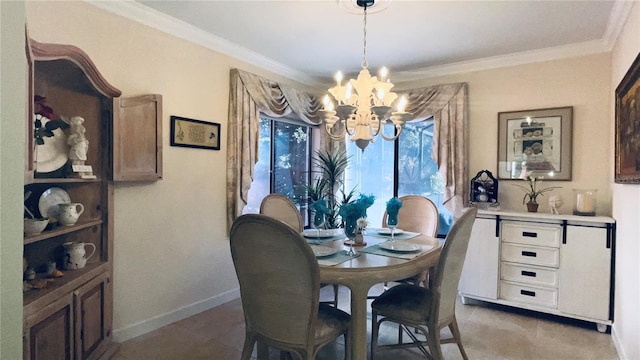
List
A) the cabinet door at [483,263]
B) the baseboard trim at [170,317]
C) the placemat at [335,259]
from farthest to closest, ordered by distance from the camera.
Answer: the cabinet door at [483,263] < the baseboard trim at [170,317] < the placemat at [335,259]

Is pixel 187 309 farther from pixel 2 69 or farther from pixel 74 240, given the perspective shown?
pixel 2 69

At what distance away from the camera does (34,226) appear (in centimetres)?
177

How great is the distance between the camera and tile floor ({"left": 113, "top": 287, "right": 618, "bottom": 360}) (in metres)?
2.43

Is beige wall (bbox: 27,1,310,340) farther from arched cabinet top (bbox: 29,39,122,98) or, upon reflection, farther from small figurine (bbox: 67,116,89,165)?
small figurine (bbox: 67,116,89,165)

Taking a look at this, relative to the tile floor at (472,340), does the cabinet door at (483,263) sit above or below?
above

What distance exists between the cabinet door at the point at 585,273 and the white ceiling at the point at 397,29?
1.67 meters

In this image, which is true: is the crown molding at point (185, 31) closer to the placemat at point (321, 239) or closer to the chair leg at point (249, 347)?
the placemat at point (321, 239)

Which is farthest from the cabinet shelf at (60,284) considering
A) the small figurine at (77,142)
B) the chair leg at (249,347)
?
the chair leg at (249,347)

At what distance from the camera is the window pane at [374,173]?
450 cm

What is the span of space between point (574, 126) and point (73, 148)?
13.3 feet

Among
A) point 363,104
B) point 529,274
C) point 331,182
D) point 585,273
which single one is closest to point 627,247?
point 585,273

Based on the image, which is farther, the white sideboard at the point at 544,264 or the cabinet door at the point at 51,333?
the white sideboard at the point at 544,264

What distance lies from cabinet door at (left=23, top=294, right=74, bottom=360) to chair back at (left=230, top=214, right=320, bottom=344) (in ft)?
3.01

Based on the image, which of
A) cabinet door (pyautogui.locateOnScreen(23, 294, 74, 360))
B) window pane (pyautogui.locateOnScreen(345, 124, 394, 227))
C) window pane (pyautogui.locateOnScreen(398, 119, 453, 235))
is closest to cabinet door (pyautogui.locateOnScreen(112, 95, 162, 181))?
cabinet door (pyautogui.locateOnScreen(23, 294, 74, 360))
